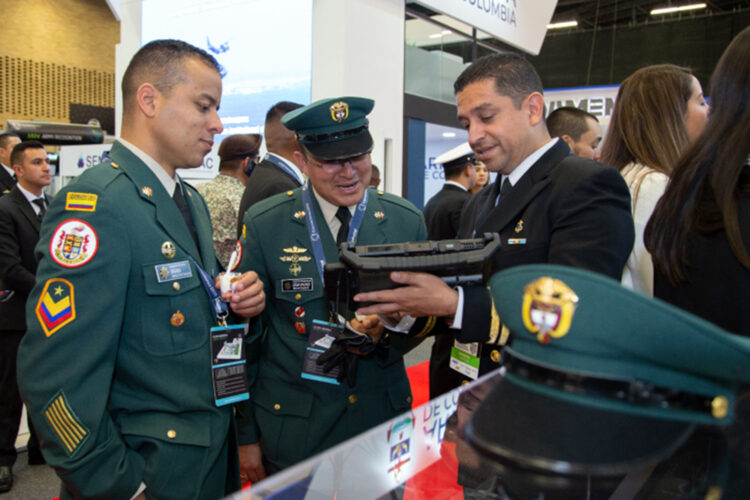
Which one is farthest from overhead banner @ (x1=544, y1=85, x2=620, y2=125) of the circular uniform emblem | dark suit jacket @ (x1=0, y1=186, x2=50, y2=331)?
the circular uniform emblem

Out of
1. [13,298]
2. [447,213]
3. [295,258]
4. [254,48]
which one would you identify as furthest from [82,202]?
[254,48]

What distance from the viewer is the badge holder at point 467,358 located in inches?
56.6

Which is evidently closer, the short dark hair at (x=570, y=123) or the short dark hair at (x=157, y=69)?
the short dark hair at (x=157, y=69)

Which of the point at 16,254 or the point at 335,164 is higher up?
the point at 335,164

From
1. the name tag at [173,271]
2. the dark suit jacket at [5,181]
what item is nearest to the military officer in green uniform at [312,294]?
the name tag at [173,271]

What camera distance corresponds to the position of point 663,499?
56 cm

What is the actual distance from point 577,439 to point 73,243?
3.58 ft

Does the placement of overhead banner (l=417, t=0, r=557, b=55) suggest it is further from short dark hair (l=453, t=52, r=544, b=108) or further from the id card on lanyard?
the id card on lanyard

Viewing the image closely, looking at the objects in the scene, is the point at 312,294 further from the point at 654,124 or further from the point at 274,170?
the point at 274,170

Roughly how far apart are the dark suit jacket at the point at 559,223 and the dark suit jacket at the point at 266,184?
5.28ft

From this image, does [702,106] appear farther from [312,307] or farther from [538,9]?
[538,9]

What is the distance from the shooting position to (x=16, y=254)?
346 centimetres

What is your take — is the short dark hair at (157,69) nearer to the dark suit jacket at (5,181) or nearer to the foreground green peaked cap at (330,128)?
the foreground green peaked cap at (330,128)

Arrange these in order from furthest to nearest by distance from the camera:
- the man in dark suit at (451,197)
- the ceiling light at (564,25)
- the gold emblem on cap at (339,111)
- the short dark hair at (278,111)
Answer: the ceiling light at (564,25), the man in dark suit at (451,197), the short dark hair at (278,111), the gold emblem on cap at (339,111)
